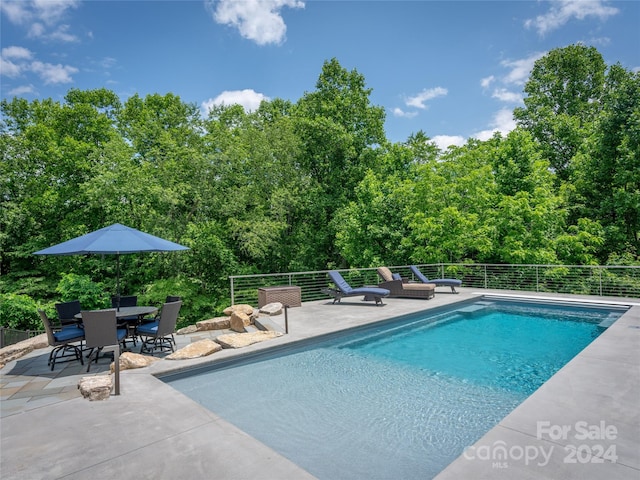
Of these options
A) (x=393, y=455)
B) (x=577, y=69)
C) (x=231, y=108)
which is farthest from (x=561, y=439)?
(x=577, y=69)

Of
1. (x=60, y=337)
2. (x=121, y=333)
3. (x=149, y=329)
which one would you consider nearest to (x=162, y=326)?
(x=149, y=329)

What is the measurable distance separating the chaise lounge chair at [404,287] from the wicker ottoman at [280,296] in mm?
2950

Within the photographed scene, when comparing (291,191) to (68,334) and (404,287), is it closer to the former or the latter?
(404,287)

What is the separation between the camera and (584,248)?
635 inches

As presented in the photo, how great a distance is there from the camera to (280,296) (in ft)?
31.6

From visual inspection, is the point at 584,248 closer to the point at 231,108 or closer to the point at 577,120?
the point at 577,120

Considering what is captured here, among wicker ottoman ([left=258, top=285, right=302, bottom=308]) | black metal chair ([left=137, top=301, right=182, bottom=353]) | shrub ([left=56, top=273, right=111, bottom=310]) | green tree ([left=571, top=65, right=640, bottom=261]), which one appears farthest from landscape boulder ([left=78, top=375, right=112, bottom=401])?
green tree ([left=571, top=65, right=640, bottom=261])

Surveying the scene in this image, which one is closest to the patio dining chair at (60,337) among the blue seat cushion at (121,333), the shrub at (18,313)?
the blue seat cushion at (121,333)

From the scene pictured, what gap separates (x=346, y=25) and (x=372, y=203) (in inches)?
308

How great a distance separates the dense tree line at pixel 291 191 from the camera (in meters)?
16.0

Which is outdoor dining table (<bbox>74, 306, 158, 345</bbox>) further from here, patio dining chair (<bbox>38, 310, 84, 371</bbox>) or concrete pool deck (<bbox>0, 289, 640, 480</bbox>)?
concrete pool deck (<bbox>0, 289, 640, 480</bbox>)

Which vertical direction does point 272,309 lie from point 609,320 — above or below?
above

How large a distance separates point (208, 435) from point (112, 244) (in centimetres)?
380

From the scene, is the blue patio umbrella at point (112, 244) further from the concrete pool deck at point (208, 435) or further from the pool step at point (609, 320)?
the pool step at point (609, 320)
